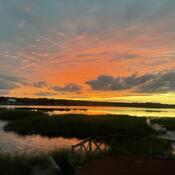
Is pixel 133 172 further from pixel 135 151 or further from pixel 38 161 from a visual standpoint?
pixel 135 151

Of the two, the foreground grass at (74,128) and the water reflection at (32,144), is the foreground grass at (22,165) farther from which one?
the foreground grass at (74,128)

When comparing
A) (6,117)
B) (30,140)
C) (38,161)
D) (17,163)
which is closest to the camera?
(17,163)

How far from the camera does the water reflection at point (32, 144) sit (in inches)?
1266

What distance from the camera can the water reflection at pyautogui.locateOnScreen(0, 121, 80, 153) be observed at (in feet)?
106

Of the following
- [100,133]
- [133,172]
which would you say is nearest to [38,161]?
[133,172]

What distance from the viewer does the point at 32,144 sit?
35375 mm

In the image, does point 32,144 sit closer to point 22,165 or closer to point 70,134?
point 70,134

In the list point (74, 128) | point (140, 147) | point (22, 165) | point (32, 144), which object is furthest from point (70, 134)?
point (22, 165)

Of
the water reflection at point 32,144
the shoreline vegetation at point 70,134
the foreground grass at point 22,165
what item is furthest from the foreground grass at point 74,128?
the foreground grass at point 22,165

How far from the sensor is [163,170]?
→ 57.9 ft

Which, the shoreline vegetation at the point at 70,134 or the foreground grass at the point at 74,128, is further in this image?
the foreground grass at the point at 74,128

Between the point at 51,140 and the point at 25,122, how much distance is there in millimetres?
14094

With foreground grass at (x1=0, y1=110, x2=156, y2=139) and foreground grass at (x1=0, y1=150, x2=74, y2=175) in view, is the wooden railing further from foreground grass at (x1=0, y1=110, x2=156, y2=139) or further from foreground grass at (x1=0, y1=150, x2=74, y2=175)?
foreground grass at (x1=0, y1=110, x2=156, y2=139)

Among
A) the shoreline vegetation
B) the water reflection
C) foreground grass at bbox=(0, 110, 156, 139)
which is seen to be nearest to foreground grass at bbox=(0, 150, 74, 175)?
the shoreline vegetation
